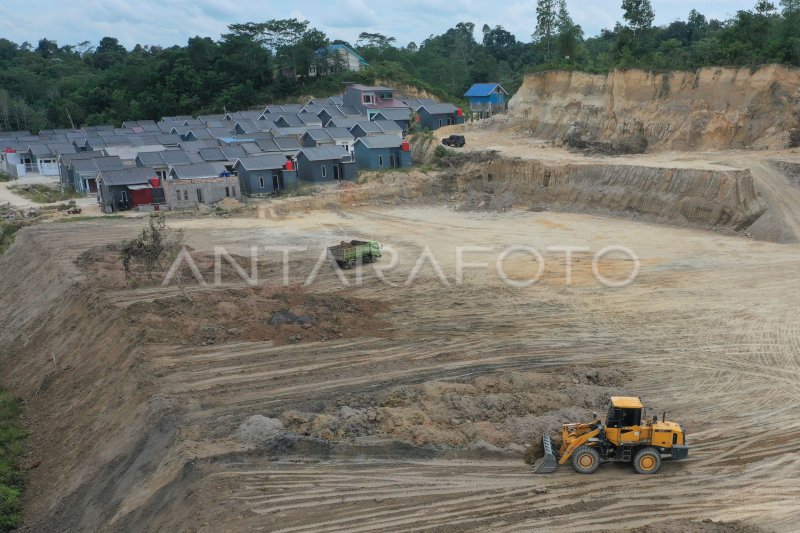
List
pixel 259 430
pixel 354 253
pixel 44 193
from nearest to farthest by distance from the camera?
pixel 259 430
pixel 354 253
pixel 44 193

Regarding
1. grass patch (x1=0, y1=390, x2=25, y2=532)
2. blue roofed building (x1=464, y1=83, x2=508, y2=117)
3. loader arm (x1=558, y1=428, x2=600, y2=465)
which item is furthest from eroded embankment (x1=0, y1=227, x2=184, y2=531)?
blue roofed building (x1=464, y1=83, x2=508, y2=117)

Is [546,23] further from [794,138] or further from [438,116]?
[794,138]

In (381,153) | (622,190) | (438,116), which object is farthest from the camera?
(438,116)

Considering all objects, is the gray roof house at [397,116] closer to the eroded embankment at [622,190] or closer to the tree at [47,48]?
the eroded embankment at [622,190]

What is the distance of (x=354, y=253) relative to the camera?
34.1m

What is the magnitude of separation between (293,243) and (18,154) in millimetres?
39037

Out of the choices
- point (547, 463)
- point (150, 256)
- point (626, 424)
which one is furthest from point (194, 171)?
point (626, 424)

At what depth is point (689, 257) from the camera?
33.5 m

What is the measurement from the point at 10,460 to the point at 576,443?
581 inches

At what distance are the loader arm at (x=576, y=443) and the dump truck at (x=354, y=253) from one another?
19138 millimetres

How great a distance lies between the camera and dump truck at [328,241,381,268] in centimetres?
3412

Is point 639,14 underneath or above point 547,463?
above

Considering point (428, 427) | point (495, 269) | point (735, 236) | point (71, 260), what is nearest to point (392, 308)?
point (495, 269)

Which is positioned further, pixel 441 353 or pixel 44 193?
pixel 44 193
